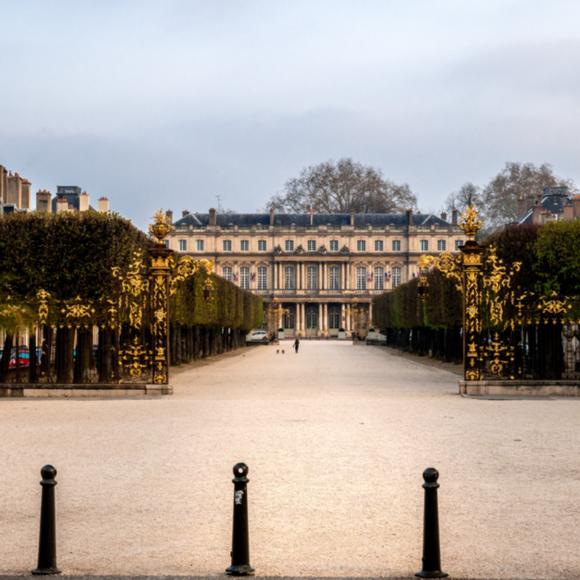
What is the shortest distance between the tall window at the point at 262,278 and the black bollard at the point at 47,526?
387 feet

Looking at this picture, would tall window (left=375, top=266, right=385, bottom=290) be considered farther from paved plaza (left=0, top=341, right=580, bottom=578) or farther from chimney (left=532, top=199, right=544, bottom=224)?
paved plaza (left=0, top=341, right=580, bottom=578)

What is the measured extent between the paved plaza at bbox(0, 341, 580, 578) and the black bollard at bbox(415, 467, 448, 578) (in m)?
0.29

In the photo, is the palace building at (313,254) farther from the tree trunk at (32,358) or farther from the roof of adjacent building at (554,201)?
the tree trunk at (32,358)

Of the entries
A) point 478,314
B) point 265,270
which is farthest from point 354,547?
point 265,270

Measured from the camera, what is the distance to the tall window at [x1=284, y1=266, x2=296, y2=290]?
124 metres

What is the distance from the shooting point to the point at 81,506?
826 centimetres

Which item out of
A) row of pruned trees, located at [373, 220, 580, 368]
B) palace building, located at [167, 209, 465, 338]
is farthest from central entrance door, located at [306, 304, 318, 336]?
row of pruned trees, located at [373, 220, 580, 368]

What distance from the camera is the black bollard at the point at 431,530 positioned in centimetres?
556

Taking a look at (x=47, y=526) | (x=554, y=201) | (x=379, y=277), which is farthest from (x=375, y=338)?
(x=47, y=526)

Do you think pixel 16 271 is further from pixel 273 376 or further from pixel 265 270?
pixel 265 270

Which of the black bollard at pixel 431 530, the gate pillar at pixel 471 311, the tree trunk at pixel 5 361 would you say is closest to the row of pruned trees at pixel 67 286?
→ the tree trunk at pixel 5 361

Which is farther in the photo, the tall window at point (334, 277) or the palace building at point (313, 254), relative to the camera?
the tall window at point (334, 277)

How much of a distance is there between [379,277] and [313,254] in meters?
8.71

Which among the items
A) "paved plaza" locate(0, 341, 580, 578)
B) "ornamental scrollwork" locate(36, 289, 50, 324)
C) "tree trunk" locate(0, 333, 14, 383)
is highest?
"ornamental scrollwork" locate(36, 289, 50, 324)
